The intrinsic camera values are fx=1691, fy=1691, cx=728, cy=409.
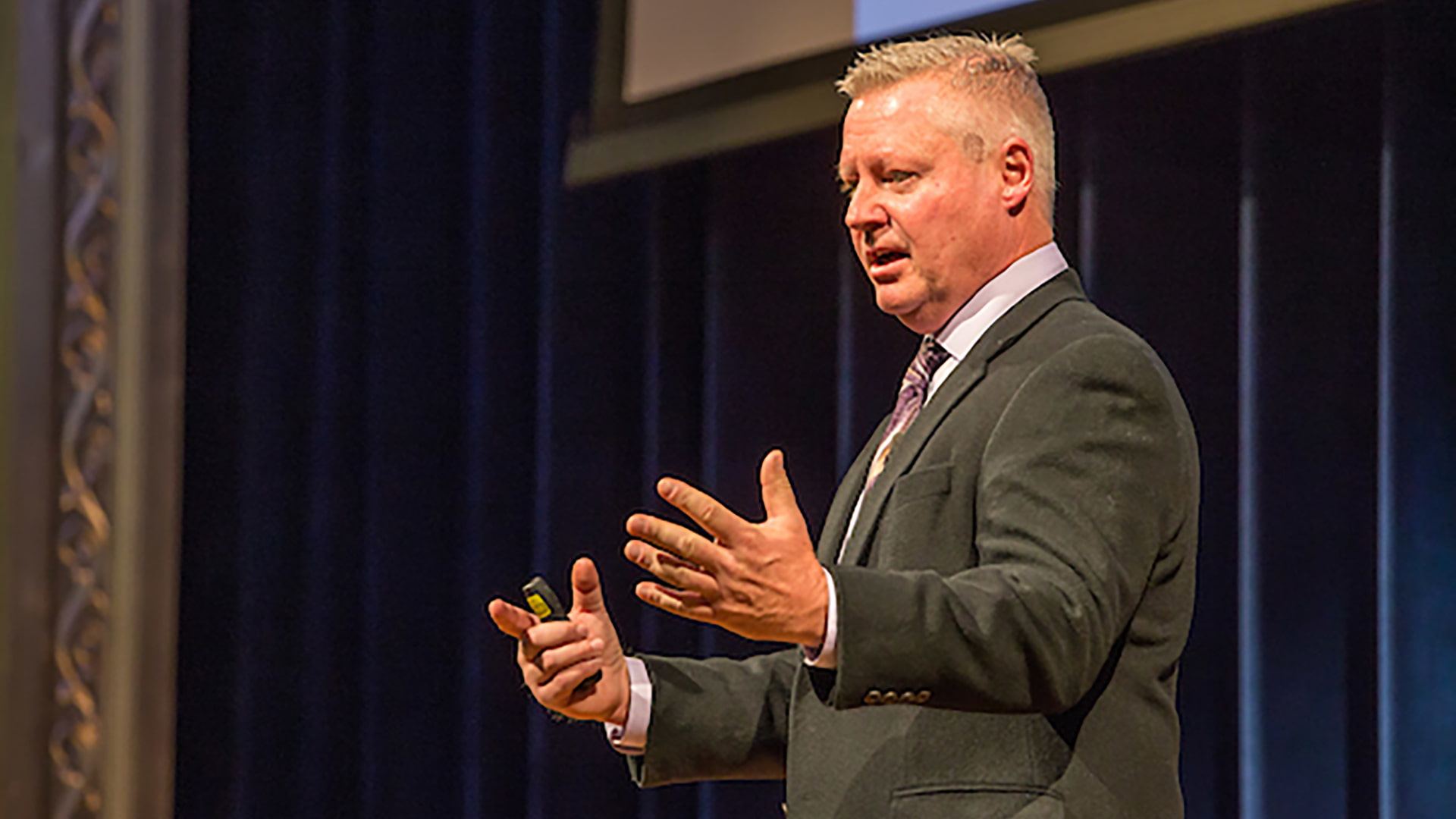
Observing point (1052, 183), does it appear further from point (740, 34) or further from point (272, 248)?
point (272, 248)

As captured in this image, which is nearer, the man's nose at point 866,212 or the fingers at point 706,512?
the fingers at point 706,512

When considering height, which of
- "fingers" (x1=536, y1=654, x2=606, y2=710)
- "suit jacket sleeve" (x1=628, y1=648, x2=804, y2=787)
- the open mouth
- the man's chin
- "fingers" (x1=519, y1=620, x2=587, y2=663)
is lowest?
"suit jacket sleeve" (x1=628, y1=648, x2=804, y2=787)

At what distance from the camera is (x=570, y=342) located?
9.43 ft

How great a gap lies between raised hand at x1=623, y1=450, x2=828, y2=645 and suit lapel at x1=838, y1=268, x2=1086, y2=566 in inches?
10.8

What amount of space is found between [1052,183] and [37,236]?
5.73 ft

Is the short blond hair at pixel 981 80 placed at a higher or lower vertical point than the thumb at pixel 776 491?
higher

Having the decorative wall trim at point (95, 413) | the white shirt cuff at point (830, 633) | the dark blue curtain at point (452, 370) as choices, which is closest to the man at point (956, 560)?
the white shirt cuff at point (830, 633)

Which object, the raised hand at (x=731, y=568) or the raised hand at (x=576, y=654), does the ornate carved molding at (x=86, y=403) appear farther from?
the raised hand at (x=731, y=568)

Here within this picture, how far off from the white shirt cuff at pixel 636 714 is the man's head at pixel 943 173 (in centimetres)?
41

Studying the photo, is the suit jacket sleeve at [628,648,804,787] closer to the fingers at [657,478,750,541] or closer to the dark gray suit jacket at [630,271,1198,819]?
the dark gray suit jacket at [630,271,1198,819]

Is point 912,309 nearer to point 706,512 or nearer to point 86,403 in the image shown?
point 706,512

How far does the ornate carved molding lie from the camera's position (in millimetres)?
2604

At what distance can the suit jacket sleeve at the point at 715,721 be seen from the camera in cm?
159

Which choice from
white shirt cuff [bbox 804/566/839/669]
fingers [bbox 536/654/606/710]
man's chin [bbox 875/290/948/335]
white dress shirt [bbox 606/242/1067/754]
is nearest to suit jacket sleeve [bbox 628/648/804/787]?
fingers [bbox 536/654/606/710]
